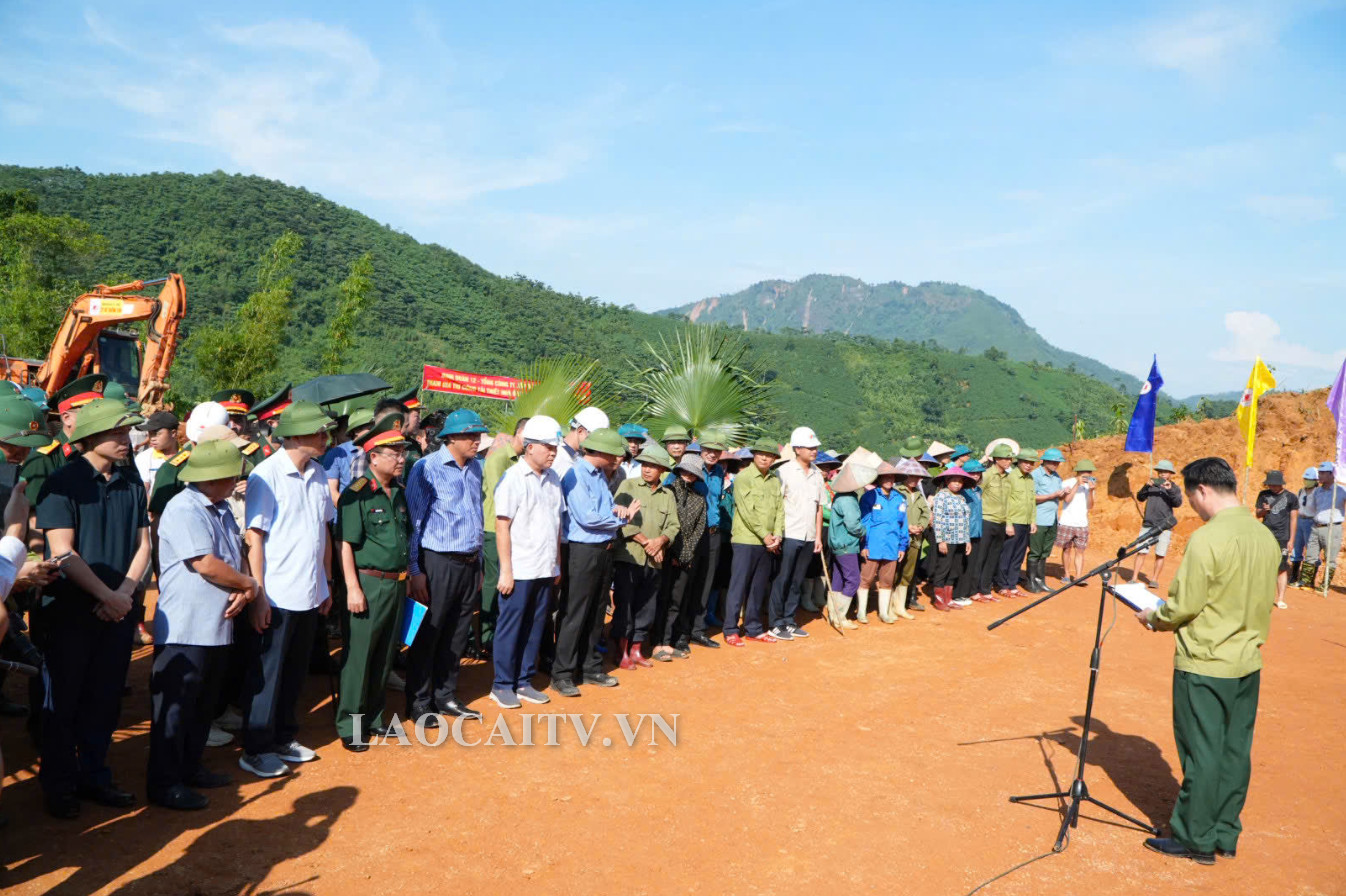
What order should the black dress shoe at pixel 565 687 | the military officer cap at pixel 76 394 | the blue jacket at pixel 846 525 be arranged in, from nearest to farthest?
the black dress shoe at pixel 565 687 < the military officer cap at pixel 76 394 < the blue jacket at pixel 846 525

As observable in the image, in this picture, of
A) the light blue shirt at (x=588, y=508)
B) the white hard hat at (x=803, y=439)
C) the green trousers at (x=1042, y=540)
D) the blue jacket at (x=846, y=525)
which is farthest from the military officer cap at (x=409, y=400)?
the green trousers at (x=1042, y=540)

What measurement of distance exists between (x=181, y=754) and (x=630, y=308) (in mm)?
66688

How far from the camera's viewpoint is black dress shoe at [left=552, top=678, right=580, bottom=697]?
6.47 meters

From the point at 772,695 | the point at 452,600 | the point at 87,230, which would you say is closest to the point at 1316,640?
the point at 772,695

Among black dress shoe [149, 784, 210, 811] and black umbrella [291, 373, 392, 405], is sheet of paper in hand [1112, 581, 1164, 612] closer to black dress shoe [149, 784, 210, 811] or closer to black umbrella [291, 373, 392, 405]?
black dress shoe [149, 784, 210, 811]

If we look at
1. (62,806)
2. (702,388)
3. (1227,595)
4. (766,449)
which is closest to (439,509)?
(62,806)

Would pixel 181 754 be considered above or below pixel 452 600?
below

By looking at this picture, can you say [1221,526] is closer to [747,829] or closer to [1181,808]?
[1181,808]

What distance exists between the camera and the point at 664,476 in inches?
304

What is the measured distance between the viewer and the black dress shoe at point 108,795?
4.21 meters

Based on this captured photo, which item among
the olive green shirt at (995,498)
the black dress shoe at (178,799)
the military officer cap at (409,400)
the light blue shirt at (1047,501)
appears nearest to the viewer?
the black dress shoe at (178,799)

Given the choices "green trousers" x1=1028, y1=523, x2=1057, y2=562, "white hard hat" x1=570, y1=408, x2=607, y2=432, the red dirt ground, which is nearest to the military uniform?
the red dirt ground

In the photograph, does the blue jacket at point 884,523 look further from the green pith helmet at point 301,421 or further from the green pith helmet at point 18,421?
the green pith helmet at point 18,421

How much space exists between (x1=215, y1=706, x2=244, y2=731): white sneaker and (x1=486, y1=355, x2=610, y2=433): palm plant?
5.97 m
